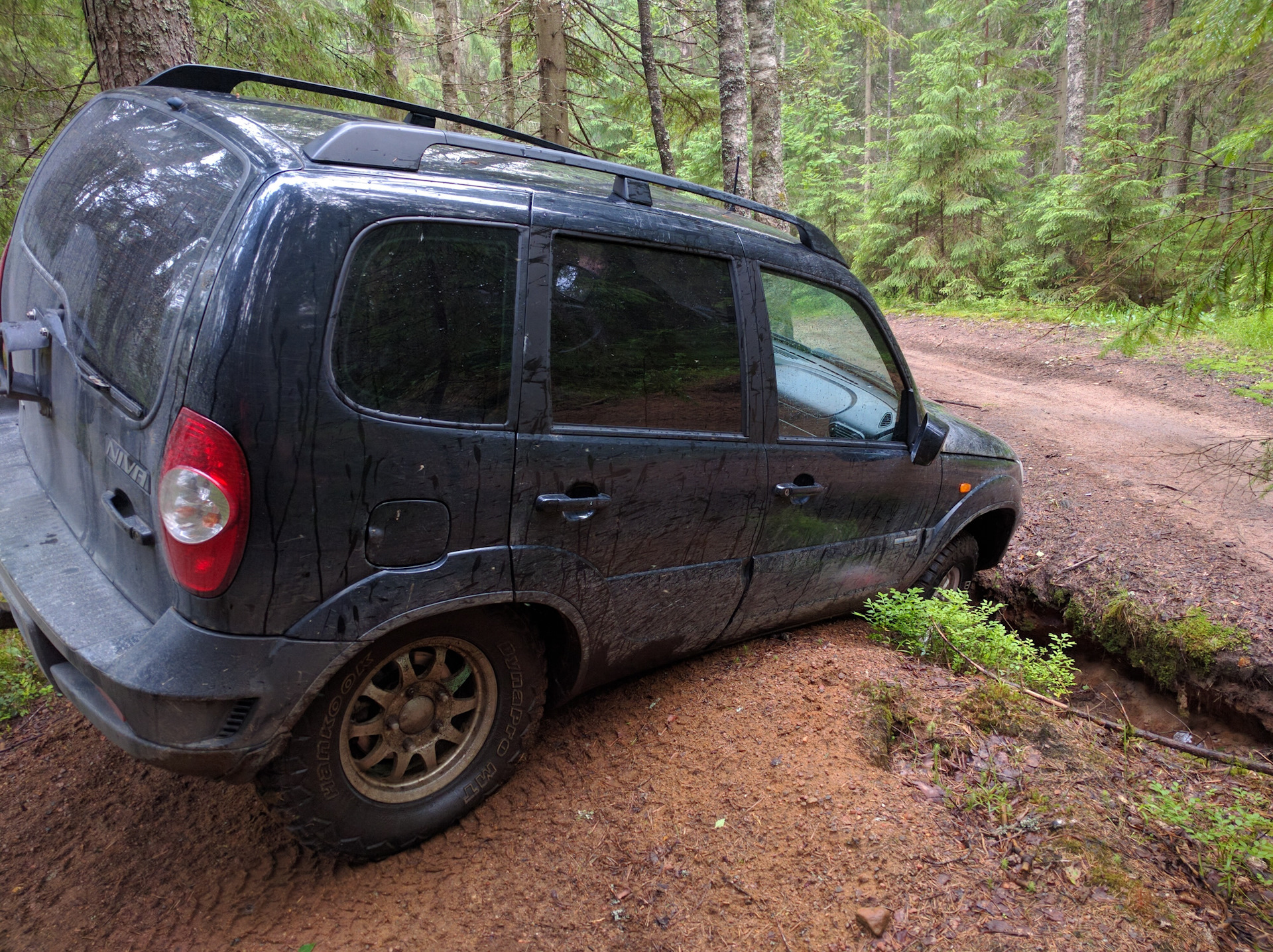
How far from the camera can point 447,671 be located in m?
2.47

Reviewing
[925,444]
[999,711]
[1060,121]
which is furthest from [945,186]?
[999,711]

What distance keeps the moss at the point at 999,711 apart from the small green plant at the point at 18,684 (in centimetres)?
389

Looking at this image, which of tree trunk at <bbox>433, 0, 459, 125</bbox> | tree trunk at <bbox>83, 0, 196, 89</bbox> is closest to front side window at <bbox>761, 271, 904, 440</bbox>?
tree trunk at <bbox>83, 0, 196, 89</bbox>

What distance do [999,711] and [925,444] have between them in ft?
4.09

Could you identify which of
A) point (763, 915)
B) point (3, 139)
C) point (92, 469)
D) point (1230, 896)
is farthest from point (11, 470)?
point (3, 139)

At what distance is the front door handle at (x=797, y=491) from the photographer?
3.11m

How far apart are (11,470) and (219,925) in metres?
1.74

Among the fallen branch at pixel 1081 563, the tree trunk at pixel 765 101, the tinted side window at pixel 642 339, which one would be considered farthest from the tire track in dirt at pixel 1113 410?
the tinted side window at pixel 642 339

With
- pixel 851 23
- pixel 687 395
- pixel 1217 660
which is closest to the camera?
pixel 687 395

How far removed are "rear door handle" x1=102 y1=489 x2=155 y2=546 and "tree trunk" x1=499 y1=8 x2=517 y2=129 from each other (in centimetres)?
655

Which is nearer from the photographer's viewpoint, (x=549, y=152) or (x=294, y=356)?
(x=294, y=356)

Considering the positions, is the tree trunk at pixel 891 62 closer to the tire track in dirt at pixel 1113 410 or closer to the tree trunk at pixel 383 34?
the tire track in dirt at pixel 1113 410

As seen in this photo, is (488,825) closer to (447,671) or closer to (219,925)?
(447,671)

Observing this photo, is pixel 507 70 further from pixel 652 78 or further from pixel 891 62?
pixel 891 62
